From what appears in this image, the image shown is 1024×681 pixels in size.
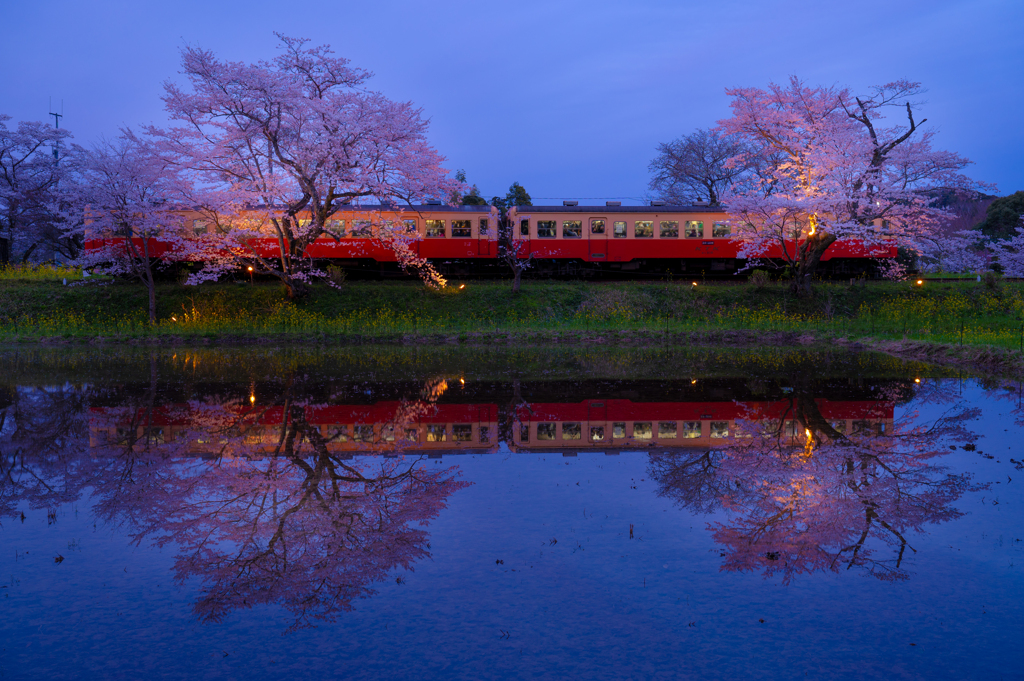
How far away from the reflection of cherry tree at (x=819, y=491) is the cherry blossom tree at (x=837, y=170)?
15987mm

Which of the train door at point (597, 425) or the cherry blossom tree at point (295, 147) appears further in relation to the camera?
the cherry blossom tree at point (295, 147)

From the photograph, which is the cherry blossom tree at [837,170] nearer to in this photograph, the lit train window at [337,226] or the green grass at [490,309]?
the green grass at [490,309]

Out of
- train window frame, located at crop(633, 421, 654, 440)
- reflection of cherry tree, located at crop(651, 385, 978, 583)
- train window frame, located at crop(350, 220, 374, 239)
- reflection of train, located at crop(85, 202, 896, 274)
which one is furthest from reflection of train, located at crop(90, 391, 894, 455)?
reflection of train, located at crop(85, 202, 896, 274)

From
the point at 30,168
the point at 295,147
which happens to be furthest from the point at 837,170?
the point at 30,168

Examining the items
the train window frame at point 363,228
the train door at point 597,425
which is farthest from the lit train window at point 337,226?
the train door at point 597,425

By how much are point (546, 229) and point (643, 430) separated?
20.0 metres

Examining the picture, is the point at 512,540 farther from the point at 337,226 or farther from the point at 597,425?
the point at 337,226

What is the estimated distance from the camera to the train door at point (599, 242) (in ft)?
92.0

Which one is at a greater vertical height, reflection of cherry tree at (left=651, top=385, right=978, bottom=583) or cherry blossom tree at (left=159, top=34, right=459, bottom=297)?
cherry blossom tree at (left=159, top=34, right=459, bottom=297)

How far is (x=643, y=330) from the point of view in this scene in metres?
22.4

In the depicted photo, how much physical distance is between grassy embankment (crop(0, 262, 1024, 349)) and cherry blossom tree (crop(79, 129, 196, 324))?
1.77 meters

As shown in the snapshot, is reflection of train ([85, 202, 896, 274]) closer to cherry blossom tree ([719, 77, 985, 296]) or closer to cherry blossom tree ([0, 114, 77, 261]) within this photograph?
cherry blossom tree ([719, 77, 985, 296])

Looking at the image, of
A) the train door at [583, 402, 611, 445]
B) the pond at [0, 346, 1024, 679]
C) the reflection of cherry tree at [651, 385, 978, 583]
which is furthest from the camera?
the train door at [583, 402, 611, 445]

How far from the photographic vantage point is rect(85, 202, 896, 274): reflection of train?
1077 inches
